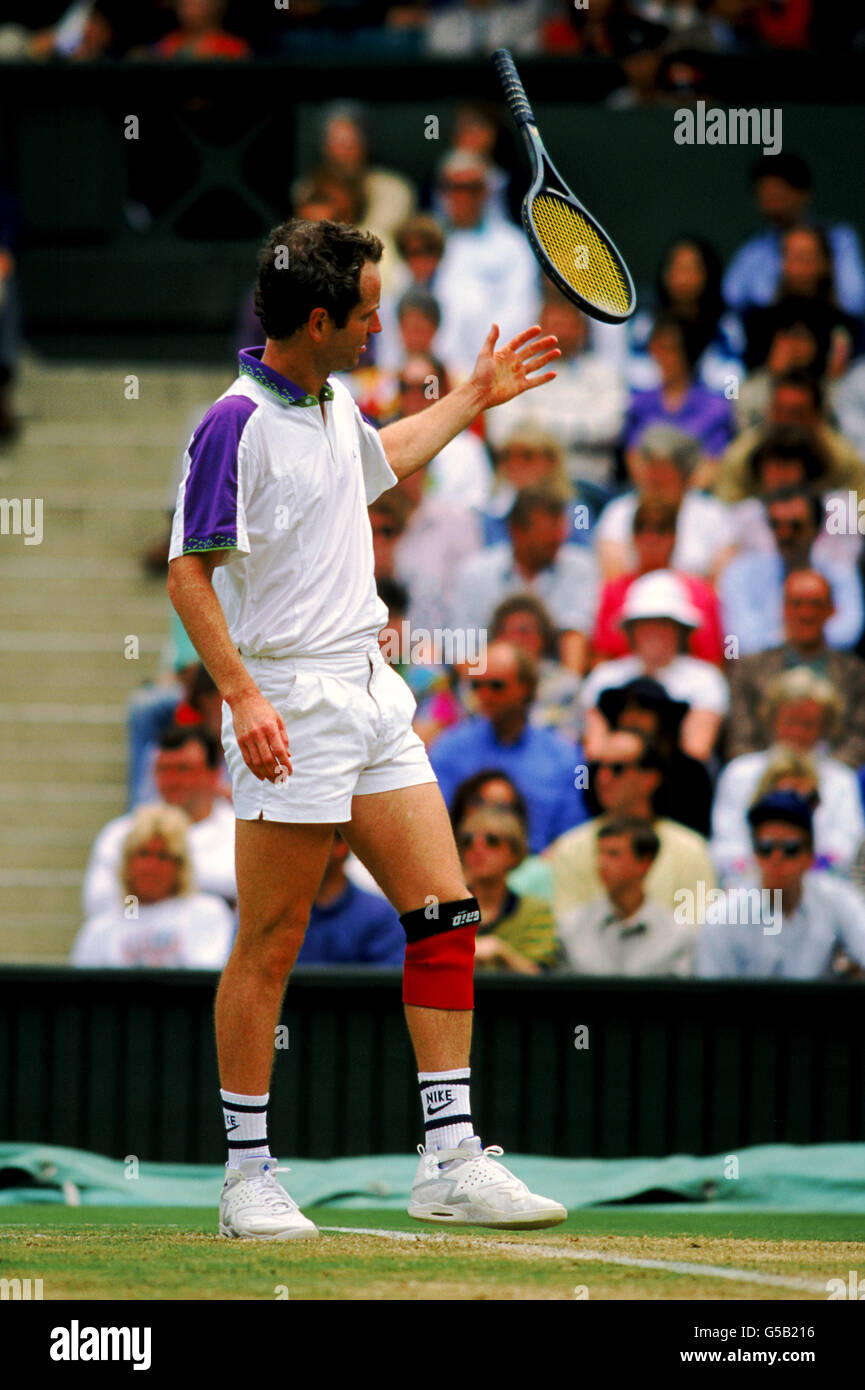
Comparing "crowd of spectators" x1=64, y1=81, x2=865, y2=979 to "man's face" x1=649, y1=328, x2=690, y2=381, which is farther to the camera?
"man's face" x1=649, y1=328, x2=690, y2=381

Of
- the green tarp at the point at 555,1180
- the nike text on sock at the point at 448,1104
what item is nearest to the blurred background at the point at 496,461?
the green tarp at the point at 555,1180

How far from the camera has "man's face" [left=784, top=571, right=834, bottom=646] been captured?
7.93 m

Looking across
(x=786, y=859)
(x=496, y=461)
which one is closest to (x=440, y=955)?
(x=786, y=859)

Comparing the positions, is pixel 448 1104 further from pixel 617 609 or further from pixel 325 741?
pixel 617 609

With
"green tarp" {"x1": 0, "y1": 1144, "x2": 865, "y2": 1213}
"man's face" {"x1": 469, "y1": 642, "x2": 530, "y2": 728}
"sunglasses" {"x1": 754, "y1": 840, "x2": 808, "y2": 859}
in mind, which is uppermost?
"man's face" {"x1": 469, "y1": 642, "x2": 530, "y2": 728}

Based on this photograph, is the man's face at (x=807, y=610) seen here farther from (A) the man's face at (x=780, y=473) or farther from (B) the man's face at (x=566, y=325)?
(B) the man's face at (x=566, y=325)

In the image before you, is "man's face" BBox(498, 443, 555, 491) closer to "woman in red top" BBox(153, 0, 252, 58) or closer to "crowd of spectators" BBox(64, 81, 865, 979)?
"crowd of spectators" BBox(64, 81, 865, 979)

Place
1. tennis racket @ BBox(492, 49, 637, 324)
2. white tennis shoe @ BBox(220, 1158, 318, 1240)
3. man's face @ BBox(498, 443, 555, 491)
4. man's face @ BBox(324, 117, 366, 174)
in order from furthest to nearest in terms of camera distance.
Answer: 1. man's face @ BBox(324, 117, 366, 174)
2. man's face @ BBox(498, 443, 555, 491)
3. tennis racket @ BBox(492, 49, 637, 324)
4. white tennis shoe @ BBox(220, 1158, 318, 1240)

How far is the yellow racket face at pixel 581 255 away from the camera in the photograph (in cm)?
453

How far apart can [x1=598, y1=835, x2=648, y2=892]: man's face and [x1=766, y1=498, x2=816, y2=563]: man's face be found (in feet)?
6.55

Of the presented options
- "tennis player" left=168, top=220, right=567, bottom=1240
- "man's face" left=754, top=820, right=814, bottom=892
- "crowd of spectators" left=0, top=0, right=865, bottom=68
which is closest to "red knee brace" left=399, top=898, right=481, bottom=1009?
"tennis player" left=168, top=220, right=567, bottom=1240

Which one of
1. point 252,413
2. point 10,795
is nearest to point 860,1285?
point 252,413

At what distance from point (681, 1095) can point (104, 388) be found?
19.9ft

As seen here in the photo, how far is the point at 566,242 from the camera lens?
4.71 meters
